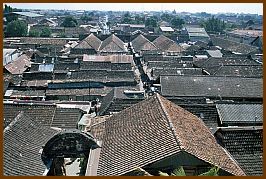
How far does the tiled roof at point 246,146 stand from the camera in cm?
1443

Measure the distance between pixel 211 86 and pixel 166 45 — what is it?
99.4 feet

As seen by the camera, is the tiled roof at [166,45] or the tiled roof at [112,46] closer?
the tiled roof at [112,46]

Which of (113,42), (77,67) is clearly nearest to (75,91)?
(77,67)

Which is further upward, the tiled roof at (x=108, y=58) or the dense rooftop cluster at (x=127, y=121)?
the dense rooftop cluster at (x=127, y=121)

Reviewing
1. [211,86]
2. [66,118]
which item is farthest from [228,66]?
[66,118]

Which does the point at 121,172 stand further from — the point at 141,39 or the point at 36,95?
the point at 141,39

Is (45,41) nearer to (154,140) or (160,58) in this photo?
(160,58)

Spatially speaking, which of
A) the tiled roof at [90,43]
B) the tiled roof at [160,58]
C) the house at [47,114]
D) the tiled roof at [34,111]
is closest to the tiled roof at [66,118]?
the house at [47,114]

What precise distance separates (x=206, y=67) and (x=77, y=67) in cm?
1497

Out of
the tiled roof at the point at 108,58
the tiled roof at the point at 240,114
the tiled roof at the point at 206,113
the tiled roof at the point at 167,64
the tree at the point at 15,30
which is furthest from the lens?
the tree at the point at 15,30

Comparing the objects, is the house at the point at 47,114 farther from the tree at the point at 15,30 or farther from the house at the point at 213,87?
the tree at the point at 15,30

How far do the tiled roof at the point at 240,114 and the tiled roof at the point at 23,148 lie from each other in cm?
1019

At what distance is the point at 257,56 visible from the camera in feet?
171

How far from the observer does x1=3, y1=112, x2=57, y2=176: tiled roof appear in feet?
40.1
